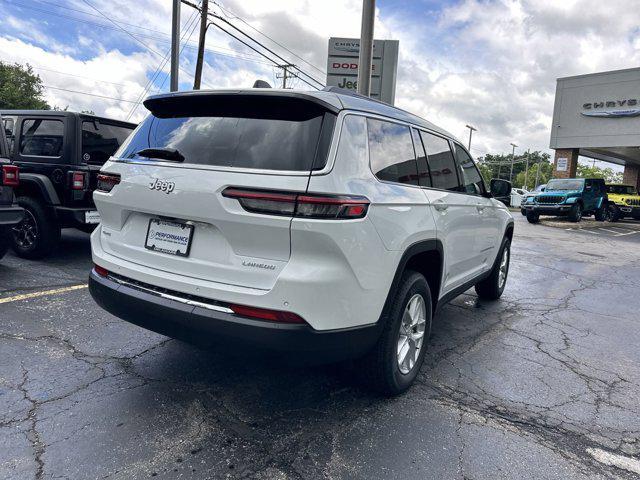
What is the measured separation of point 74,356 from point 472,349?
319cm

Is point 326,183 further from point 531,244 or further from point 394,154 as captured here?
point 531,244

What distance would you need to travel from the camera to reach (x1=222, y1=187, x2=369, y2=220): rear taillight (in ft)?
7.34

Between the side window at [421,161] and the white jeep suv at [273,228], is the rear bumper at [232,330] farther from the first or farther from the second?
the side window at [421,161]

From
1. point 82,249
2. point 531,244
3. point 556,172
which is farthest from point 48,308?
point 556,172

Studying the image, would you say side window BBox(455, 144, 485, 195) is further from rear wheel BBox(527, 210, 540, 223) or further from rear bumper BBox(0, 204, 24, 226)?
rear wheel BBox(527, 210, 540, 223)

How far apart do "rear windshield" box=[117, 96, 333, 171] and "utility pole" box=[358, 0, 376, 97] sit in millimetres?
7062

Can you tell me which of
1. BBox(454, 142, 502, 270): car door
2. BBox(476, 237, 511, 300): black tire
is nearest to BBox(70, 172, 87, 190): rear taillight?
BBox(454, 142, 502, 270): car door

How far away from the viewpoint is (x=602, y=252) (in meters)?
11.7

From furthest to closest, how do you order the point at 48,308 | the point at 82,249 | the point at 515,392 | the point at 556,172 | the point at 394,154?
1. the point at 556,172
2. the point at 82,249
3. the point at 48,308
4. the point at 515,392
5. the point at 394,154

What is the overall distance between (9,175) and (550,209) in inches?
763

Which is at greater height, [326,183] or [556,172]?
[556,172]

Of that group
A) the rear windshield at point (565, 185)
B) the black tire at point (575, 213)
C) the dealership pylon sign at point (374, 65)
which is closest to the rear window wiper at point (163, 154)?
the dealership pylon sign at point (374, 65)

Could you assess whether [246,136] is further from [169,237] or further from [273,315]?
[273,315]

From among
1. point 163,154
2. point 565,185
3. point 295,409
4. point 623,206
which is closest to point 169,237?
point 163,154
